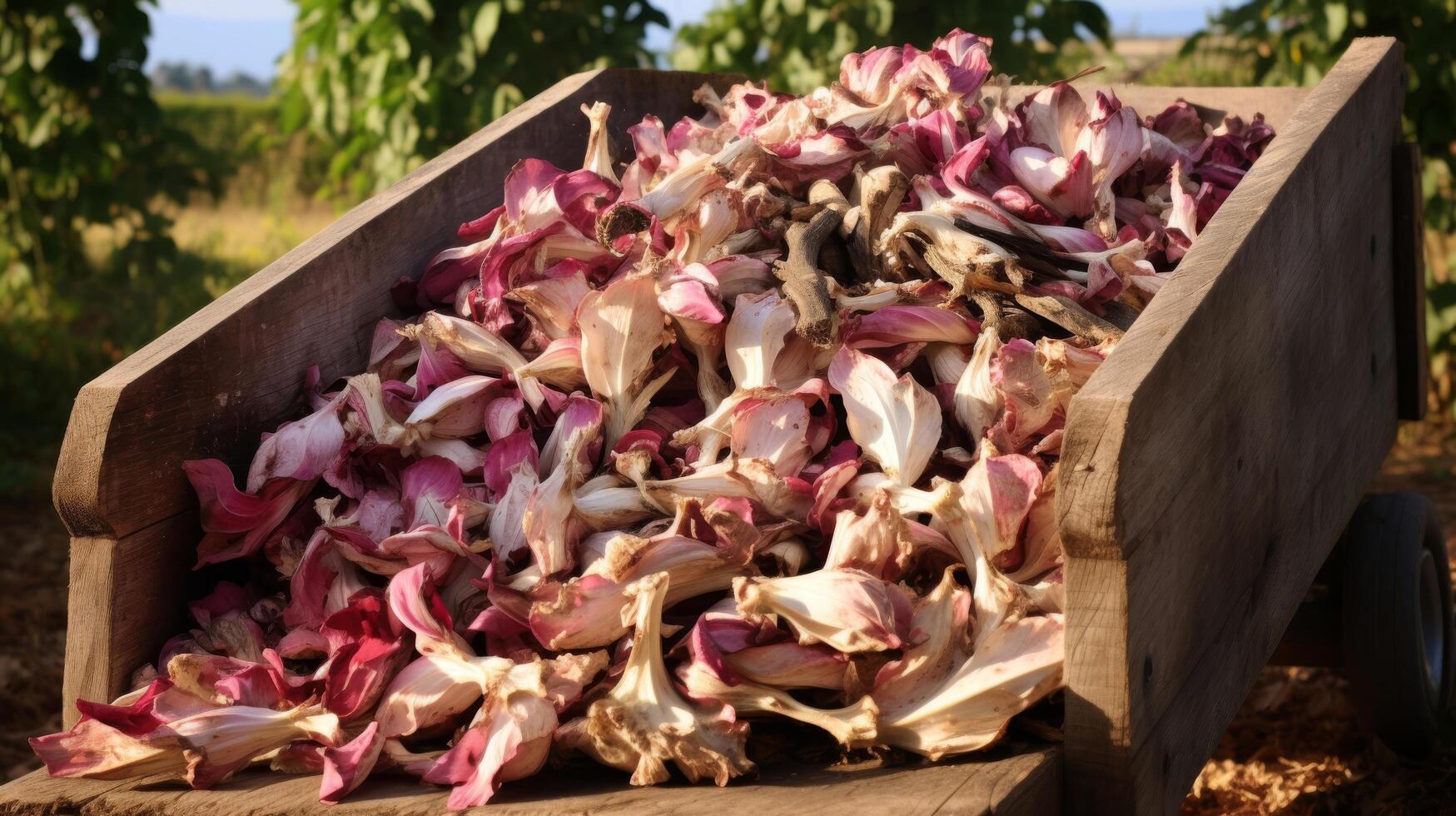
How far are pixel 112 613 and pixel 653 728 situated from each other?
0.60 m

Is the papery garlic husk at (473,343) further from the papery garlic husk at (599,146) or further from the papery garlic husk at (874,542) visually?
the papery garlic husk at (874,542)

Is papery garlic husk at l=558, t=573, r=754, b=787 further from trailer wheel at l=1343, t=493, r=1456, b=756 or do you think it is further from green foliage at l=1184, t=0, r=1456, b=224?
green foliage at l=1184, t=0, r=1456, b=224

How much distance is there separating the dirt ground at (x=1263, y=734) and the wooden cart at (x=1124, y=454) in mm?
610

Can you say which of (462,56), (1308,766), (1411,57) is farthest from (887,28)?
(1308,766)

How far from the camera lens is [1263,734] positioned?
2572 millimetres

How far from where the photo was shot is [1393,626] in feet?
6.79

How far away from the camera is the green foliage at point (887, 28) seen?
3896 mm

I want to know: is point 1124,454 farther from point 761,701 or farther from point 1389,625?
point 1389,625

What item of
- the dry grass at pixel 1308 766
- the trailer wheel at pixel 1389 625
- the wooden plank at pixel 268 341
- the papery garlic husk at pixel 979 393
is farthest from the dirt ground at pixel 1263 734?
the wooden plank at pixel 268 341

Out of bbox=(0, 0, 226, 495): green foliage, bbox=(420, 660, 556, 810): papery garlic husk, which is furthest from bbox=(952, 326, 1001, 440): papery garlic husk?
bbox=(0, 0, 226, 495): green foliage

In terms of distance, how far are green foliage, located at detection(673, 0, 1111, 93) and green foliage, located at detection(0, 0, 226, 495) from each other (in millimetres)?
2352

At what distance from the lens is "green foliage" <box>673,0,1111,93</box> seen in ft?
12.8

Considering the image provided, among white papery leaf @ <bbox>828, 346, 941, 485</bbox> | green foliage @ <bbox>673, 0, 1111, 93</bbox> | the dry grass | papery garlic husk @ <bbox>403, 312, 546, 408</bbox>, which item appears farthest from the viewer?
green foliage @ <bbox>673, 0, 1111, 93</bbox>

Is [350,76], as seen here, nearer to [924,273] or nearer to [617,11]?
[617,11]
